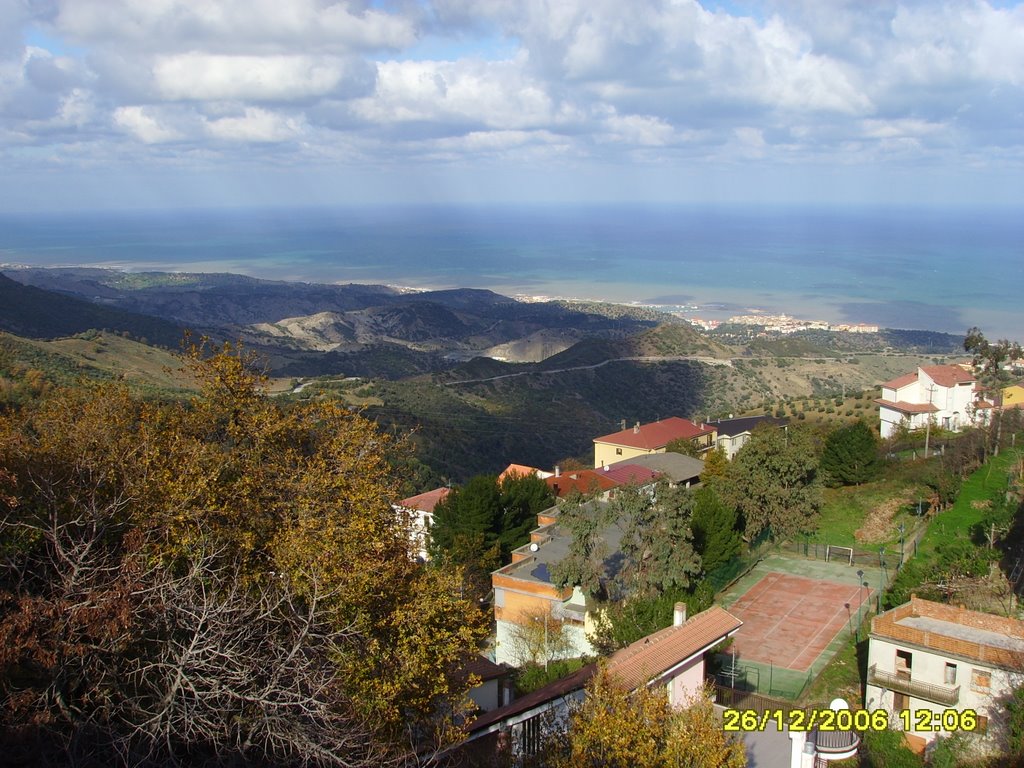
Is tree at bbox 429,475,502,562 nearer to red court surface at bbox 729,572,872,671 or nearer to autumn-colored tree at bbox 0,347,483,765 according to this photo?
Result: red court surface at bbox 729,572,872,671

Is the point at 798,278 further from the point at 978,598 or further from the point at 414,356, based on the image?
the point at 978,598

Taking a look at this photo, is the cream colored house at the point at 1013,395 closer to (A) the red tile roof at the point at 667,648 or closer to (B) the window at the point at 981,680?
(B) the window at the point at 981,680

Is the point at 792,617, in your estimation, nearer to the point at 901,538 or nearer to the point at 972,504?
the point at 901,538

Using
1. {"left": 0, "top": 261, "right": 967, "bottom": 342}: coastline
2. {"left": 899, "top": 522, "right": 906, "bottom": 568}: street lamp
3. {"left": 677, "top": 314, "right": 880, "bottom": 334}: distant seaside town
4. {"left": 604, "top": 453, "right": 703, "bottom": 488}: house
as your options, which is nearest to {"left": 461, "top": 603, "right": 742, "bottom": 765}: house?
{"left": 899, "top": 522, "right": 906, "bottom": 568}: street lamp


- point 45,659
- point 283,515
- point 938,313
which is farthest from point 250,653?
point 938,313
